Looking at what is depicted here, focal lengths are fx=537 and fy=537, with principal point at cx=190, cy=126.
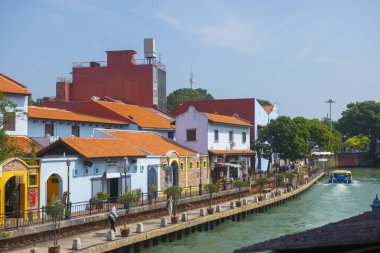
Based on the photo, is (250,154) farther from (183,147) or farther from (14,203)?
(14,203)

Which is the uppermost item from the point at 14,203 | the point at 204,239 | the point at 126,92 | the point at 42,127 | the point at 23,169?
the point at 126,92

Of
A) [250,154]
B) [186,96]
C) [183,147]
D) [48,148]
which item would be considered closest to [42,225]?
[48,148]

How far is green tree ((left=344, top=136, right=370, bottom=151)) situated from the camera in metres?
118

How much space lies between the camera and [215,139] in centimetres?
5634

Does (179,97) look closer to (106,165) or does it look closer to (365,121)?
(365,121)

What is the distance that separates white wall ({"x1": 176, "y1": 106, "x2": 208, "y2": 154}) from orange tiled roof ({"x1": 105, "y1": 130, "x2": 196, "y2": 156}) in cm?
179

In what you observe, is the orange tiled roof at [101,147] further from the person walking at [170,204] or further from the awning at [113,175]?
the person walking at [170,204]

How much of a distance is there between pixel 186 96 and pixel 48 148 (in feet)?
300

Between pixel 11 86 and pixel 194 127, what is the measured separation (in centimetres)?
2142

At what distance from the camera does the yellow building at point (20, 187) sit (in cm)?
2783

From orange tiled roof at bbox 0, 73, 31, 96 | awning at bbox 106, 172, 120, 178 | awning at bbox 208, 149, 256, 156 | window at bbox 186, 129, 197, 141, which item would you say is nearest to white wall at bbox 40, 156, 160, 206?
awning at bbox 106, 172, 120, 178

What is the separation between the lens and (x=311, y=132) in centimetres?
8344

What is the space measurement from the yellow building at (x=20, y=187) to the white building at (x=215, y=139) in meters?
25.3

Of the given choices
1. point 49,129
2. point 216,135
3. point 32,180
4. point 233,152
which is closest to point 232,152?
point 233,152
